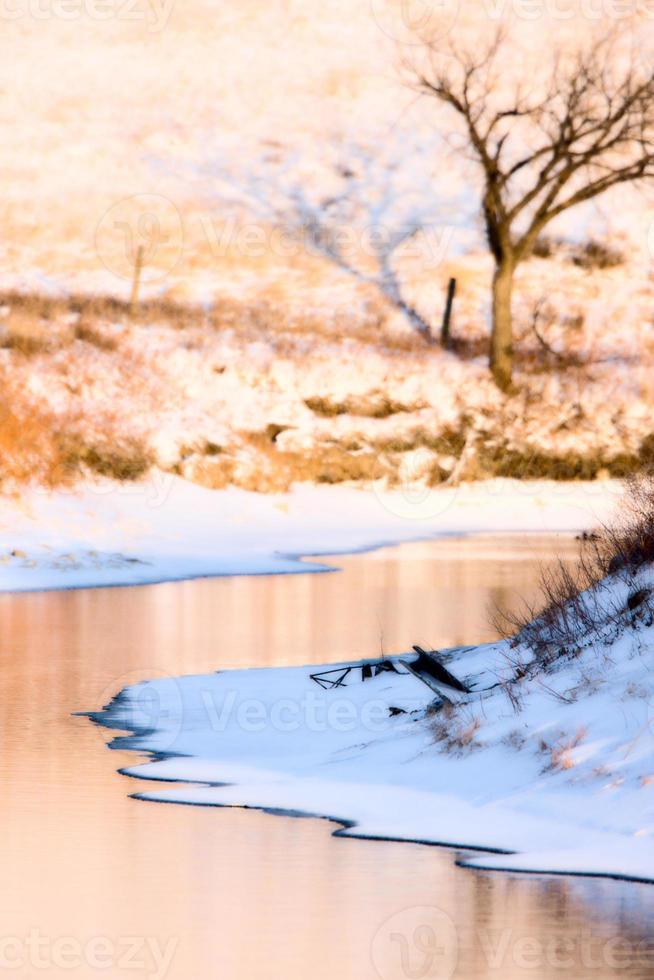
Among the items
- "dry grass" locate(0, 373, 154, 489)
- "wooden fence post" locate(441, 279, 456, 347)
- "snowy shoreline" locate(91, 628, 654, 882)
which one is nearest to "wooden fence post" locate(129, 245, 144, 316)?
"dry grass" locate(0, 373, 154, 489)

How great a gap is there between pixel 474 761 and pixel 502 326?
40.7 metres

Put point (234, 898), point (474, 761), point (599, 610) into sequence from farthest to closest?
point (599, 610) < point (474, 761) < point (234, 898)

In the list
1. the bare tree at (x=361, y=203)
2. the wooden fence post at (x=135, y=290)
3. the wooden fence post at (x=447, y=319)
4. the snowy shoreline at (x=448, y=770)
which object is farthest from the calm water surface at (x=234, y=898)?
the bare tree at (x=361, y=203)

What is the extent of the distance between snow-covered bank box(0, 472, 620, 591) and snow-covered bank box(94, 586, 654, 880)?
44.9ft

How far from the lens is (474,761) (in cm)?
1118

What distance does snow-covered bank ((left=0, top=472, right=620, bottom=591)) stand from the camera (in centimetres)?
2970

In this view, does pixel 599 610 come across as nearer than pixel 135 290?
Yes

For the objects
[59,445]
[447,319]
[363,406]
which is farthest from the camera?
[447,319]

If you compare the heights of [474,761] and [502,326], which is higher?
[502,326]

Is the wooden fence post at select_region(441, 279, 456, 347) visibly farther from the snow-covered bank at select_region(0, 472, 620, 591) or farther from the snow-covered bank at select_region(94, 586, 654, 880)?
the snow-covered bank at select_region(94, 586, 654, 880)

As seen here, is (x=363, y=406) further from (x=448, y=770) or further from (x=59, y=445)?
(x=448, y=770)

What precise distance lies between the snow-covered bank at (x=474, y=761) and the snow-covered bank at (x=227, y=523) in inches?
539

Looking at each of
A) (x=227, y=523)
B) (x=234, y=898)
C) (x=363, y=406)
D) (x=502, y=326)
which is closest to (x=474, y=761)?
(x=234, y=898)

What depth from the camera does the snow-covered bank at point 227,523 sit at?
2970cm
